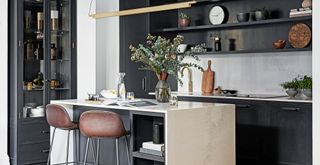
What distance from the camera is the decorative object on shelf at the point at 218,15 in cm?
617

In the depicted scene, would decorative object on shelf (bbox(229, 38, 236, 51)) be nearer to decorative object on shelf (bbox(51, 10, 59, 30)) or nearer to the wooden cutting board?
the wooden cutting board

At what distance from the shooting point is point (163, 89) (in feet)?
14.2

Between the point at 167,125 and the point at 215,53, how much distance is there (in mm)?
2769

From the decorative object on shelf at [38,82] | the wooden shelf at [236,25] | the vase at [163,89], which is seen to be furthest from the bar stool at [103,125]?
the wooden shelf at [236,25]

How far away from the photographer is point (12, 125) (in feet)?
19.0

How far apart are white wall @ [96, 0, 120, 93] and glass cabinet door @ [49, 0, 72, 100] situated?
1.54 feet

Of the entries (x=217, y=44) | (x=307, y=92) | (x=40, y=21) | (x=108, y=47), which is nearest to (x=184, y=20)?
(x=217, y=44)

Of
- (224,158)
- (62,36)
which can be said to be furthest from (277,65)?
(62,36)

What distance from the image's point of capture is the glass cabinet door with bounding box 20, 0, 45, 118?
19.1 feet

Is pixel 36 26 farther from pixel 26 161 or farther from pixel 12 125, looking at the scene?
pixel 26 161

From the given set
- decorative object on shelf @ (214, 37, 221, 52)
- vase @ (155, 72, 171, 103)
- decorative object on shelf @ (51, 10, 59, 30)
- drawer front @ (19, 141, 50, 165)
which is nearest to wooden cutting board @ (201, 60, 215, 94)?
decorative object on shelf @ (214, 37, 221, 52)

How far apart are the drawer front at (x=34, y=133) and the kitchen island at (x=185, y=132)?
1.69 meters

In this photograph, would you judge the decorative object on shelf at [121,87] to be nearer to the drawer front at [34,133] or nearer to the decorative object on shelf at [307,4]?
the drawer front at [34,133]

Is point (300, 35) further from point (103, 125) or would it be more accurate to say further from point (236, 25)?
point (103, 125)
